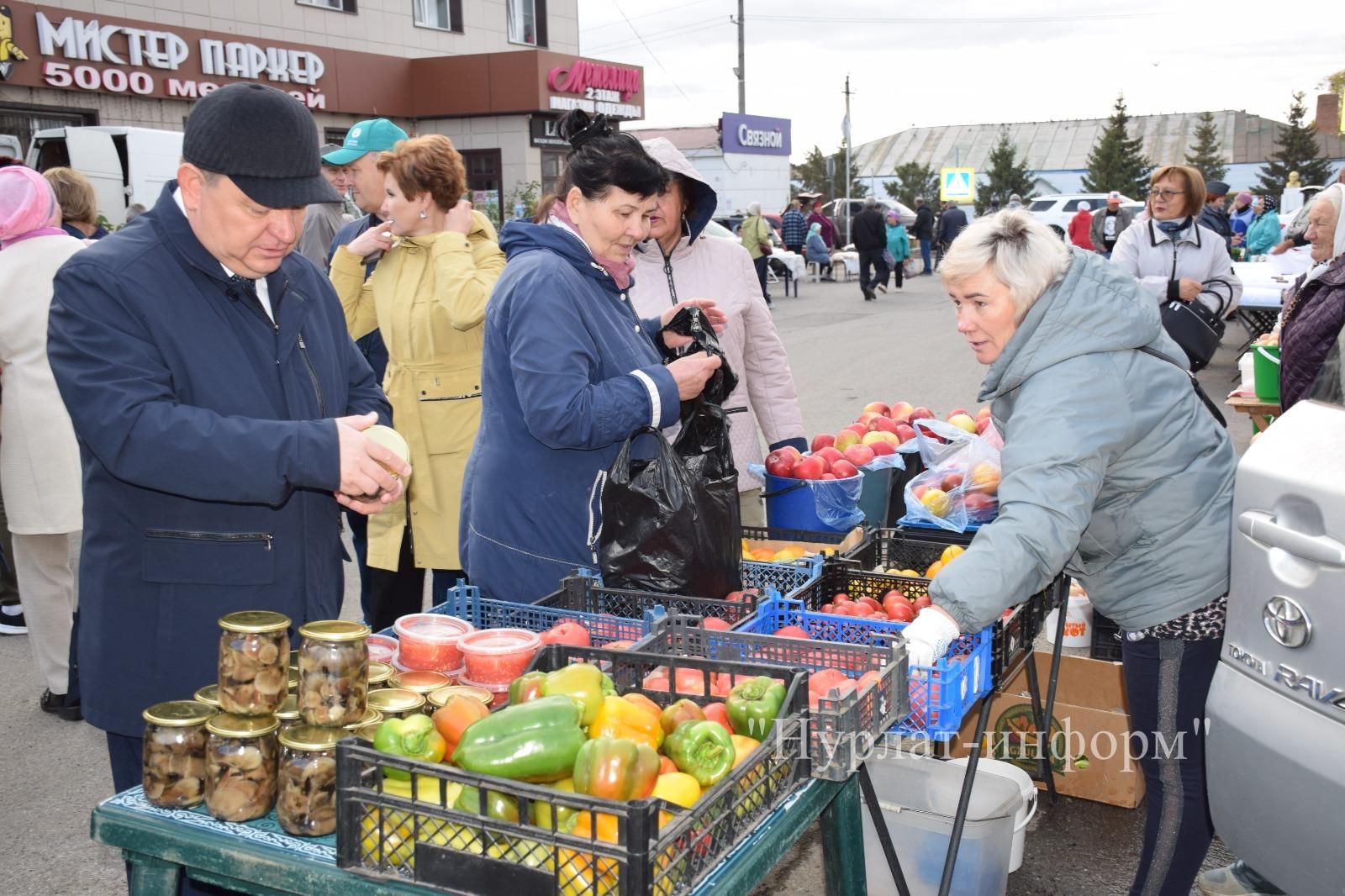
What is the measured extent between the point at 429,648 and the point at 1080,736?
8.59 ft

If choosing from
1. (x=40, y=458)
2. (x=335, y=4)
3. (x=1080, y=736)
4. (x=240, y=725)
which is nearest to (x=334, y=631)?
(x=240, y=725)

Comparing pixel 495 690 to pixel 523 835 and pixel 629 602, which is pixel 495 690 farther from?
pixel 523 835

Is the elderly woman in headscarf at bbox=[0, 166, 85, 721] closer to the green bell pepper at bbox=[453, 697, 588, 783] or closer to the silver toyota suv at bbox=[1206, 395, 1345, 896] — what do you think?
the green bell pepper at bbox=[453, 697, 588, 783]

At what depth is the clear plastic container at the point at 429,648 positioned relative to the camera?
8.15 feet

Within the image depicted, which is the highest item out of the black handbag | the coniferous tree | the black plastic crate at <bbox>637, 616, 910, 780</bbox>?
the coniferous tree

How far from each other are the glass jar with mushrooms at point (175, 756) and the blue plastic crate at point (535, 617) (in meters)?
0.89

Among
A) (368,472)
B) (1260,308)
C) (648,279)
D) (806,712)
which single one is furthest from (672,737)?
(1260,308)

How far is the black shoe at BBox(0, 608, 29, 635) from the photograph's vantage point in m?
5.96

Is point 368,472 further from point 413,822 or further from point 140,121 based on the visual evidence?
point 140,121

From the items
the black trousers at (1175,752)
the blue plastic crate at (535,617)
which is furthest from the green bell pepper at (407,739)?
the black trousers at (1175,752)

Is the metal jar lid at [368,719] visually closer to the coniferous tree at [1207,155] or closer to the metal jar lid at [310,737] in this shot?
the metal jar lid at [310,737]

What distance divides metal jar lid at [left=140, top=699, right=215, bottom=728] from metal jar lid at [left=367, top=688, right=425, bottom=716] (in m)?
0.27

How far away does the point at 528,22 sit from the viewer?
86.5 ft

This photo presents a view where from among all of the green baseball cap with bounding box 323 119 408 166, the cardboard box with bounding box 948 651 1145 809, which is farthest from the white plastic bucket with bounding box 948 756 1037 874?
the green baseball cap with bounding box 323 119 408 166
